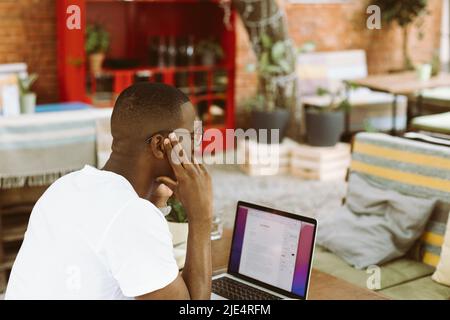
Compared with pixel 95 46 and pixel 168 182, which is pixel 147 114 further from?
pixel 95 46

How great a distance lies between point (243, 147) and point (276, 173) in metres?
0.36

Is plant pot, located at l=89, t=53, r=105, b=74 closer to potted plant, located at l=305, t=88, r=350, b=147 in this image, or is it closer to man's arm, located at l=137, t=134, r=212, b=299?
potted plant, located at l=305, t=88, r=350, b=147

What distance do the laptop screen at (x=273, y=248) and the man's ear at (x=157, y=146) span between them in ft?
1.91

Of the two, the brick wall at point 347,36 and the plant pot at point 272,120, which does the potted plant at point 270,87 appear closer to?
the plant pot at point 272,120

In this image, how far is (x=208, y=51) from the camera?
267 inches

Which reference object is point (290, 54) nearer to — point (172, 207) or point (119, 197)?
point (172, 207)

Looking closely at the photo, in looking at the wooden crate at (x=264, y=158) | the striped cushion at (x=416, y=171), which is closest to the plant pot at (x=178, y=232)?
the striped cushion at (x=416, y=171)

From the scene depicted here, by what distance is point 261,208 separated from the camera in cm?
202

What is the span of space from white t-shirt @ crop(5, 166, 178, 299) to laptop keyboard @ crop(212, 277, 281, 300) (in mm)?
604

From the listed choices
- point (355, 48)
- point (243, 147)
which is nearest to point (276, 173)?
point (243, 147)

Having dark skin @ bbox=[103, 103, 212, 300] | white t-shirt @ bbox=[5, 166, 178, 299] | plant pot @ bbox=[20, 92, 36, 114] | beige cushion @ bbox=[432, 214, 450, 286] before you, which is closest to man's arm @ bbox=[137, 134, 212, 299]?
dark skin @ bbox=[103, 103, 212, 300]

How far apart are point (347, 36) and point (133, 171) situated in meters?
6.74

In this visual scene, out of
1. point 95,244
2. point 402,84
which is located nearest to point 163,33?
point 402,84

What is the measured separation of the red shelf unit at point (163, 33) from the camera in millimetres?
6453
